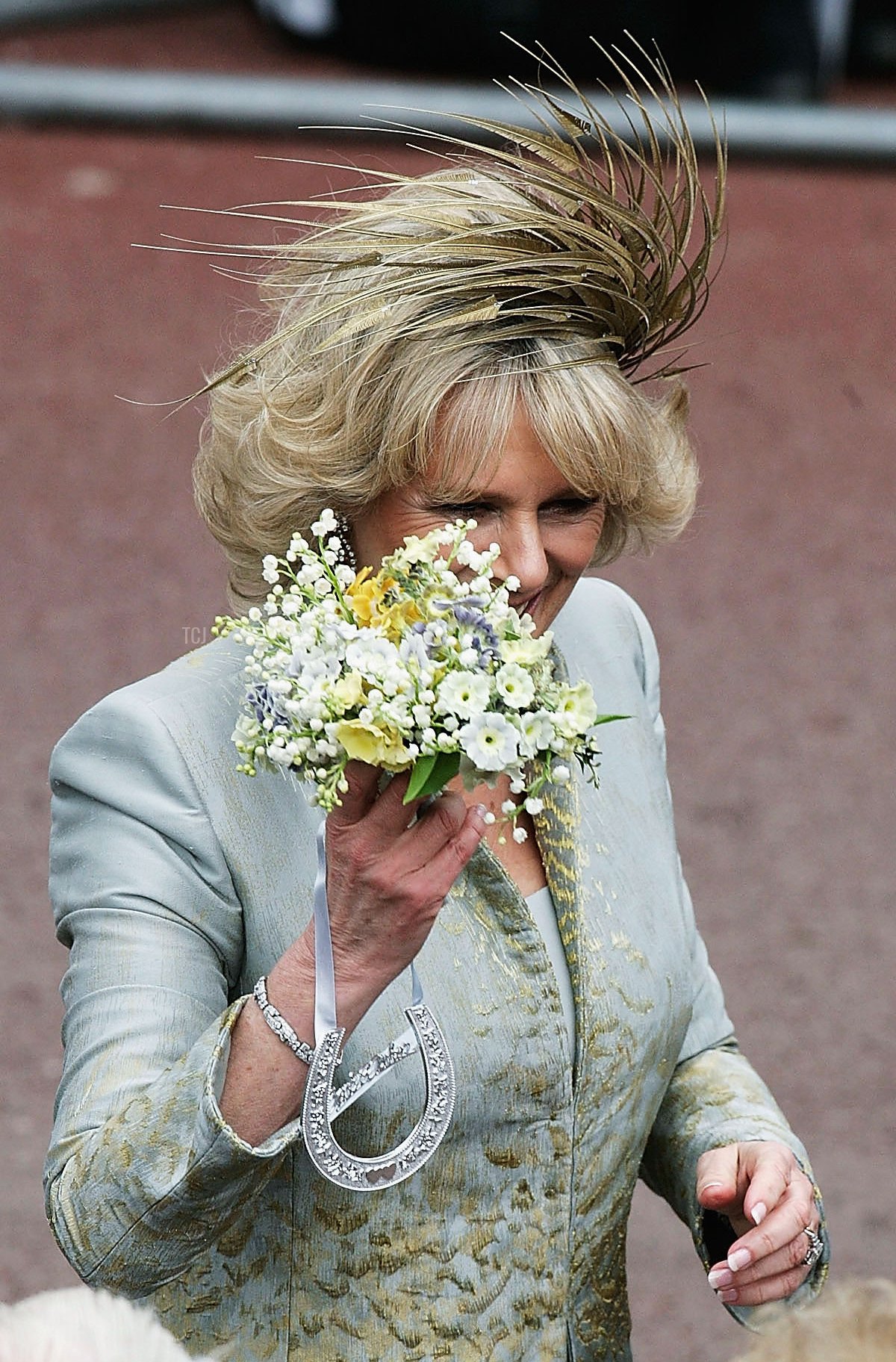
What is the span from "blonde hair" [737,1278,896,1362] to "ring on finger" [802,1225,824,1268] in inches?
27.4

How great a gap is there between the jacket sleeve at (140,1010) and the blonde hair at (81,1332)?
0.29 m

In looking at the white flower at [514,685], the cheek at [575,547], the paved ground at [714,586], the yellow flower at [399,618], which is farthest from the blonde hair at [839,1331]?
the paved ground at [714,586]

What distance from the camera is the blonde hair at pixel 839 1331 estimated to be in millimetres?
1335

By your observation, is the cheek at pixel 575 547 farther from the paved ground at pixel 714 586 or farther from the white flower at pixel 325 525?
the paved ground at pixel 714 586

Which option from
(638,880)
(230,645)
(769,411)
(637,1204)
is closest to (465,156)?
(230,645)

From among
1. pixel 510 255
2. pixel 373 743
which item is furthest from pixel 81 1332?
pixel 510 255

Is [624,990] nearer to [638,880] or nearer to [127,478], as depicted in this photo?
[638,880]

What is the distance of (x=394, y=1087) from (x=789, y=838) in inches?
149

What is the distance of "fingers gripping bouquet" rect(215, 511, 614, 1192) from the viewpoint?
1.64 m

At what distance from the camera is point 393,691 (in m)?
1.63

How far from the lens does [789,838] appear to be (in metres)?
5.59

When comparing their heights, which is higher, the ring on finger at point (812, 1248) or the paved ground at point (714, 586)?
the ring on finger at point (812, 1248)

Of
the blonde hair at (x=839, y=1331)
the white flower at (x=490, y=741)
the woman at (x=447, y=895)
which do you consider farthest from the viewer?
the woman at (x=447, y=895)

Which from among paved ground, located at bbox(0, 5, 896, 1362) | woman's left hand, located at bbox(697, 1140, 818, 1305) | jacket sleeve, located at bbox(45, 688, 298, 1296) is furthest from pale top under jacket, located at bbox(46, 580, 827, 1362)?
paved ground, located at bbox(0, 5, 896, 1362)
